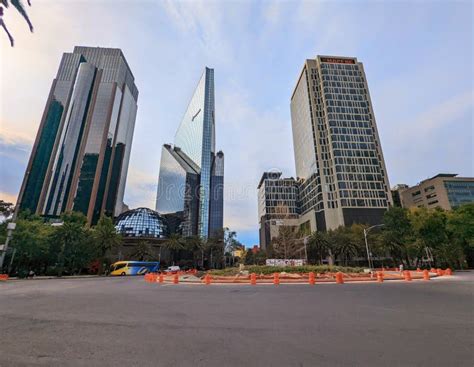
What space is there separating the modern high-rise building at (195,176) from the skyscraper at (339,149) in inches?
2282

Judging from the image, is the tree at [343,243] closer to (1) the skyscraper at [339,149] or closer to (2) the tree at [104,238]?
(1) the skyscraper at [339,149]

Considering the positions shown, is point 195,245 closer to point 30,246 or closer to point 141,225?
point 141,225

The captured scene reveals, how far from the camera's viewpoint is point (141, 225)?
78.2 meters

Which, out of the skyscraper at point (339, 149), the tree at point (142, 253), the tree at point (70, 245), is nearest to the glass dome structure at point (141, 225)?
the tree at point (142, 253)

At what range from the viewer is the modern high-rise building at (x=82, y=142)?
93875mm

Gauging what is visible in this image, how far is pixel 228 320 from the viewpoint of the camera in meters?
6.49

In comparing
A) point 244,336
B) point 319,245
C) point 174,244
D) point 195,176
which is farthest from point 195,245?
point 244,336

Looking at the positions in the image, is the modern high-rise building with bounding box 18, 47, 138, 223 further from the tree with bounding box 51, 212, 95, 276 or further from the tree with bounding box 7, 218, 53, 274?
the tree with bounding box 51, 212, 95, 276

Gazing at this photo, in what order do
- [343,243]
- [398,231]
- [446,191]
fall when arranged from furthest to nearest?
[446,191]
[343,243]
[398,231]

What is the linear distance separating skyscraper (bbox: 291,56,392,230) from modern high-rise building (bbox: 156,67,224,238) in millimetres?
57952

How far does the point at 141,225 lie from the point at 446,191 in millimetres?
118785

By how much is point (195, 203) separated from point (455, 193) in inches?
4762

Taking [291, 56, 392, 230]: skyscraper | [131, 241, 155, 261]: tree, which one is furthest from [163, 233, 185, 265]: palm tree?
[291, 56, 392, 230]: skyscraper

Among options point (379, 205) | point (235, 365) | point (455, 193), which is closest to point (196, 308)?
point (235, 365)
